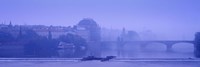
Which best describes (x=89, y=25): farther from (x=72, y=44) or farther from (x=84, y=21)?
(x=72, y=44)

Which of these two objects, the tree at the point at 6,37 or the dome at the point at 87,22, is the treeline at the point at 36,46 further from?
the dome at the point at 87,22

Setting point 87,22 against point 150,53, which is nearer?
point 150,53

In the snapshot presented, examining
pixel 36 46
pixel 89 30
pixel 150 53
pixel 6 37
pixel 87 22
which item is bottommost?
pixel 150 53

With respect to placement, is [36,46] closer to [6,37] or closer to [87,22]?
[6,37]

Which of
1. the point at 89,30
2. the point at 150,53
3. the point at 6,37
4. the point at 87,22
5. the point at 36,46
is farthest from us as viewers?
the point at 87,22

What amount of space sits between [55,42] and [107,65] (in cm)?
1103

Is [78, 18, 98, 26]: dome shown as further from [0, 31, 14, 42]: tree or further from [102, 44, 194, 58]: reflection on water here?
[0, 31, 14, 42]: tree

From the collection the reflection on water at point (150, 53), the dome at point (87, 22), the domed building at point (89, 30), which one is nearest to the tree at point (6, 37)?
the reflection on water at point (150, 53)

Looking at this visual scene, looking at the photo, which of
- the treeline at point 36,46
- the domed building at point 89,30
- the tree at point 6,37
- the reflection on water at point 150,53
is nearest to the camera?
the treeline at point 36,46

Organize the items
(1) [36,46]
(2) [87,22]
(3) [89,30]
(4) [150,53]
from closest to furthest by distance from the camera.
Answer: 1. (1) [36,46]
2. (4) [150,53]
3. (3) [89,30]
4. (2) [87,22]

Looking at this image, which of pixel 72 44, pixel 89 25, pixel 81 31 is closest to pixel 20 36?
pixel 72 44

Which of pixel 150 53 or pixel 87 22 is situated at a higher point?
pixel 87 22

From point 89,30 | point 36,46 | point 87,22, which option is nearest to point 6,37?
point 36,46

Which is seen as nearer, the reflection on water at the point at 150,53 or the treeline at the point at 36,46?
the treeline at the point at 36,46
